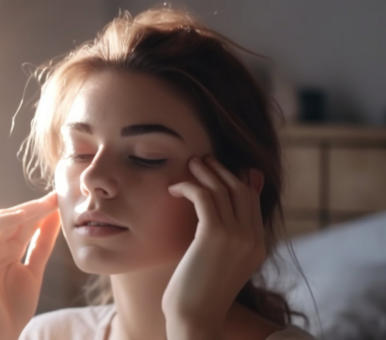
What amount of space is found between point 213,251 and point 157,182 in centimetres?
9

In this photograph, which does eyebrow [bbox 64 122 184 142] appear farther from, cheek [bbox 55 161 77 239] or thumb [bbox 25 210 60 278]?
thumb [bbox 25 210 60 278]

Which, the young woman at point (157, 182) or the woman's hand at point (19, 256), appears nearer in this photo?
the young woman at point (157, 182)

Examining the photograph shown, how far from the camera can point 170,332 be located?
0.71 metres

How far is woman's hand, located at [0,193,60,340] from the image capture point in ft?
2.70

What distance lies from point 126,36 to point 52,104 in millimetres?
133

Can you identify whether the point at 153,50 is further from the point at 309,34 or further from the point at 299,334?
the point at 309,34

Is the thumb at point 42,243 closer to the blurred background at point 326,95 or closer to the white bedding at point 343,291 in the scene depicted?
the white bedding at point 343,291

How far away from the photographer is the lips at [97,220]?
713 mm

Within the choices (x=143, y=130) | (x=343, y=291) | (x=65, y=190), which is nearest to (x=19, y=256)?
(x=65, y=190)

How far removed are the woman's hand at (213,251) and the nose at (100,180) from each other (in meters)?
0.06

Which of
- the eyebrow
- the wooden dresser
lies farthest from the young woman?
the wooden dresser

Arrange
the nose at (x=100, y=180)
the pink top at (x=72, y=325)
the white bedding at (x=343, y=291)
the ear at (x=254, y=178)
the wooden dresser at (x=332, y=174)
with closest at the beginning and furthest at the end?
1. the nose at (x=100, y=180)
2. the ear at (x=254, y=178)
3. the pink top at (x=72, y=325)
4. the white bedding at (x=343, y=291)
5. the wooden dresser at (x=332, y=174)

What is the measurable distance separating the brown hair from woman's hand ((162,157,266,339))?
64 millimetres

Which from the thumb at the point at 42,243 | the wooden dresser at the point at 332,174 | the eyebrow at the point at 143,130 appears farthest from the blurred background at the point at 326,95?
the eyebrow at the point at 143,130
